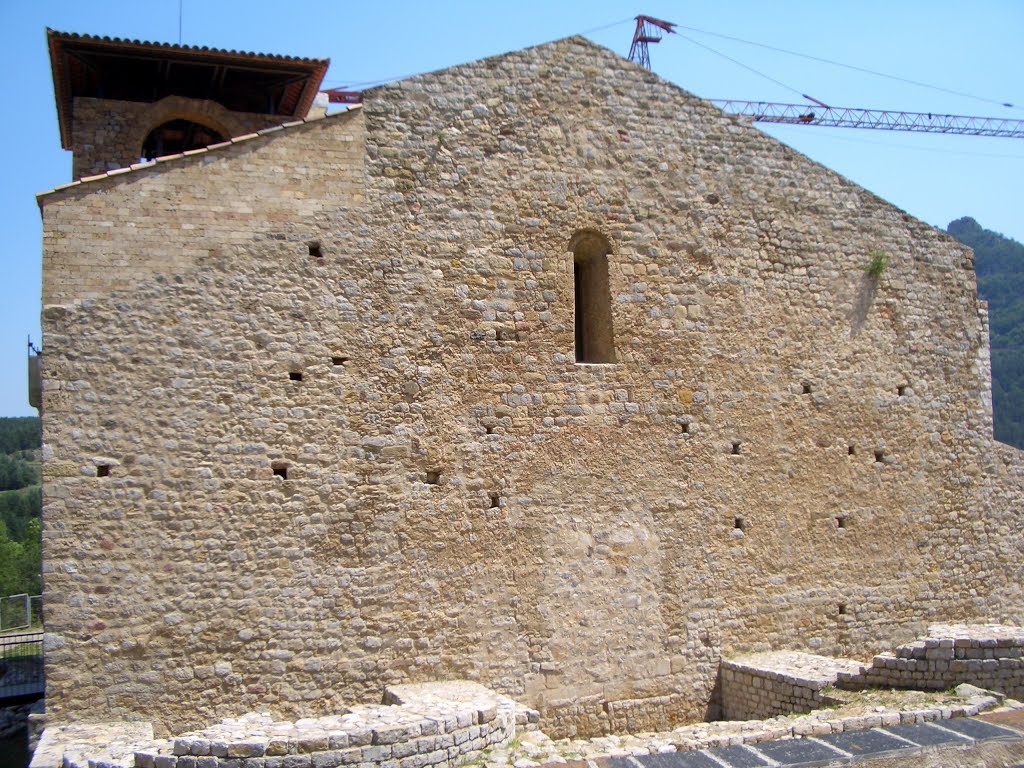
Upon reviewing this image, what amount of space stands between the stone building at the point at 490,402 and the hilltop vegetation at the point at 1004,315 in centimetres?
4535

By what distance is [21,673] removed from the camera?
14820mm

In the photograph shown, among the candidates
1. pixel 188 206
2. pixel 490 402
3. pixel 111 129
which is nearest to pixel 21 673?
pixel 111 129

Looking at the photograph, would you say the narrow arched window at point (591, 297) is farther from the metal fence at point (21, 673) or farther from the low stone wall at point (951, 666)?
the metal fence at point (21, 673)

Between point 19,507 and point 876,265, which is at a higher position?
point 876,265

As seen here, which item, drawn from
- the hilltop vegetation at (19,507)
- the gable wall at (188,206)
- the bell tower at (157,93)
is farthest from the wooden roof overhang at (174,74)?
the hilltop vegetation at (19,507)

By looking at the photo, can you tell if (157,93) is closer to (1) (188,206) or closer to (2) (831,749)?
(1) (188,206)

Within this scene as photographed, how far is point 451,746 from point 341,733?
0.96 m

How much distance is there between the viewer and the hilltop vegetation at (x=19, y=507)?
1416 inches

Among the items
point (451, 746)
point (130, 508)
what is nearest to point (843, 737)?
point (451, 746)

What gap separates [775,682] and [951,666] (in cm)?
213

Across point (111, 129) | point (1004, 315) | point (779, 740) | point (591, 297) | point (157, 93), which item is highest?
point (1004, 315)

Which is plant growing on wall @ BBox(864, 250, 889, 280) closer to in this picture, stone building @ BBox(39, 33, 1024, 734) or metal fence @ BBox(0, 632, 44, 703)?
stone building @ BBox(39, 33, 1024, 734)

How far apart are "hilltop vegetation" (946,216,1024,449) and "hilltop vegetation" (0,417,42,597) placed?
49660 millimetres

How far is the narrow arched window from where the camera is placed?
36.2 feet
